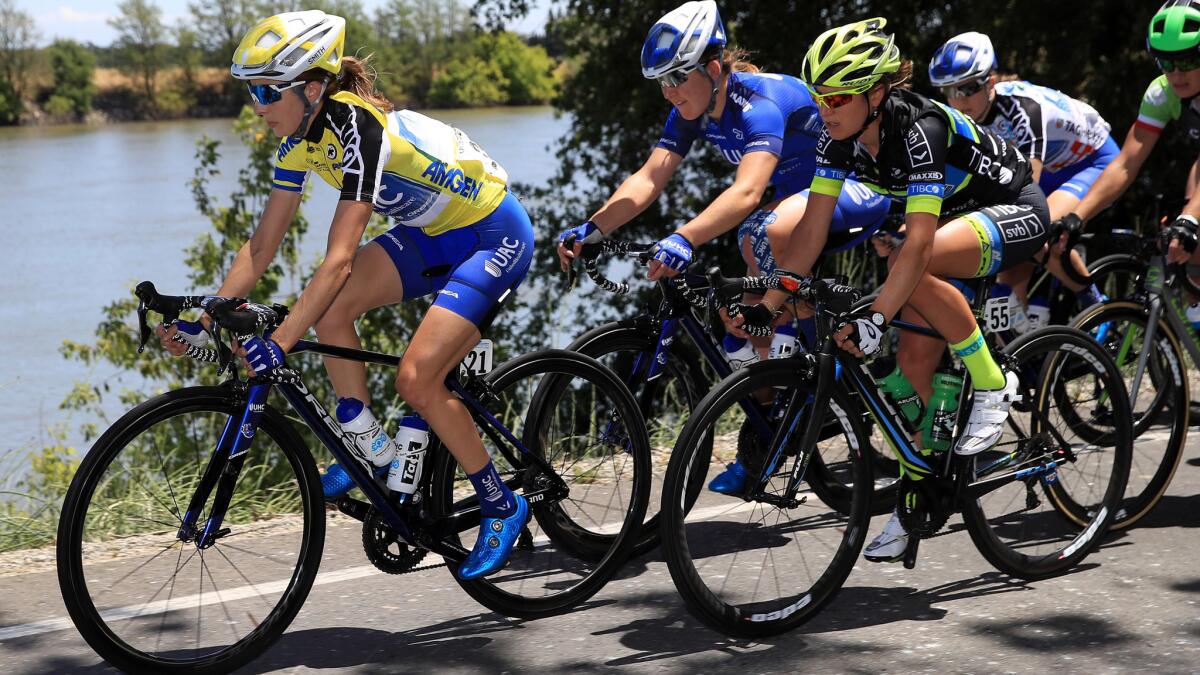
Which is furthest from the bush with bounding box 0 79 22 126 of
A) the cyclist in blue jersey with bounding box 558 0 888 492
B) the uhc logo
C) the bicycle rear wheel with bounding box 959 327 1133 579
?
the bicycle rear wheel with bounding box 959 327 1133 579

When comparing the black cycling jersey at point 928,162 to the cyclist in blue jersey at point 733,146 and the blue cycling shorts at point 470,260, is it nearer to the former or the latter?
the cyclist in blue jersey at point 733,146

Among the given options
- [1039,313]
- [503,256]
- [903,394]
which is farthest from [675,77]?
[1039,313]

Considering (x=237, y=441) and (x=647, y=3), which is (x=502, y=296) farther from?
(x=647, y=3)

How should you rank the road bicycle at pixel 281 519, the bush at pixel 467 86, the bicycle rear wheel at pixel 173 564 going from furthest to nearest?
the bush at pixel 467 86
the road bicycle at pixel 281 519
the bicycle rear wheel at pixel 173 564

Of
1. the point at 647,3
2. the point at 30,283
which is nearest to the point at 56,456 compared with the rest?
the point at 647,3

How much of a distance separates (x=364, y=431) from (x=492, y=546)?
0.55 meters

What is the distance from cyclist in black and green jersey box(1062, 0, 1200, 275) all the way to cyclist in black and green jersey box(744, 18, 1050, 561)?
875mm

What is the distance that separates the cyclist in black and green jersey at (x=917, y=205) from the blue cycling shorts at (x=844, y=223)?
482mm

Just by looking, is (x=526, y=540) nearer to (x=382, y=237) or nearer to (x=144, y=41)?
(x=382, y=237)

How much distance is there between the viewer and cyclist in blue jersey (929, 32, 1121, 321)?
6.30 meters

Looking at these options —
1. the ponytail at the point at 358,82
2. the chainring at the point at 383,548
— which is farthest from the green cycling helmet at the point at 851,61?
the chainring at the point at 383,548

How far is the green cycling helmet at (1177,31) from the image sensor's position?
215 inches

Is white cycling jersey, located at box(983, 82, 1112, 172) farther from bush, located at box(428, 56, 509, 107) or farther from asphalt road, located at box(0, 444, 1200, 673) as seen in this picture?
bush, located at box(428, 56, 509, 107)

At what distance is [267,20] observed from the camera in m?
3.82
